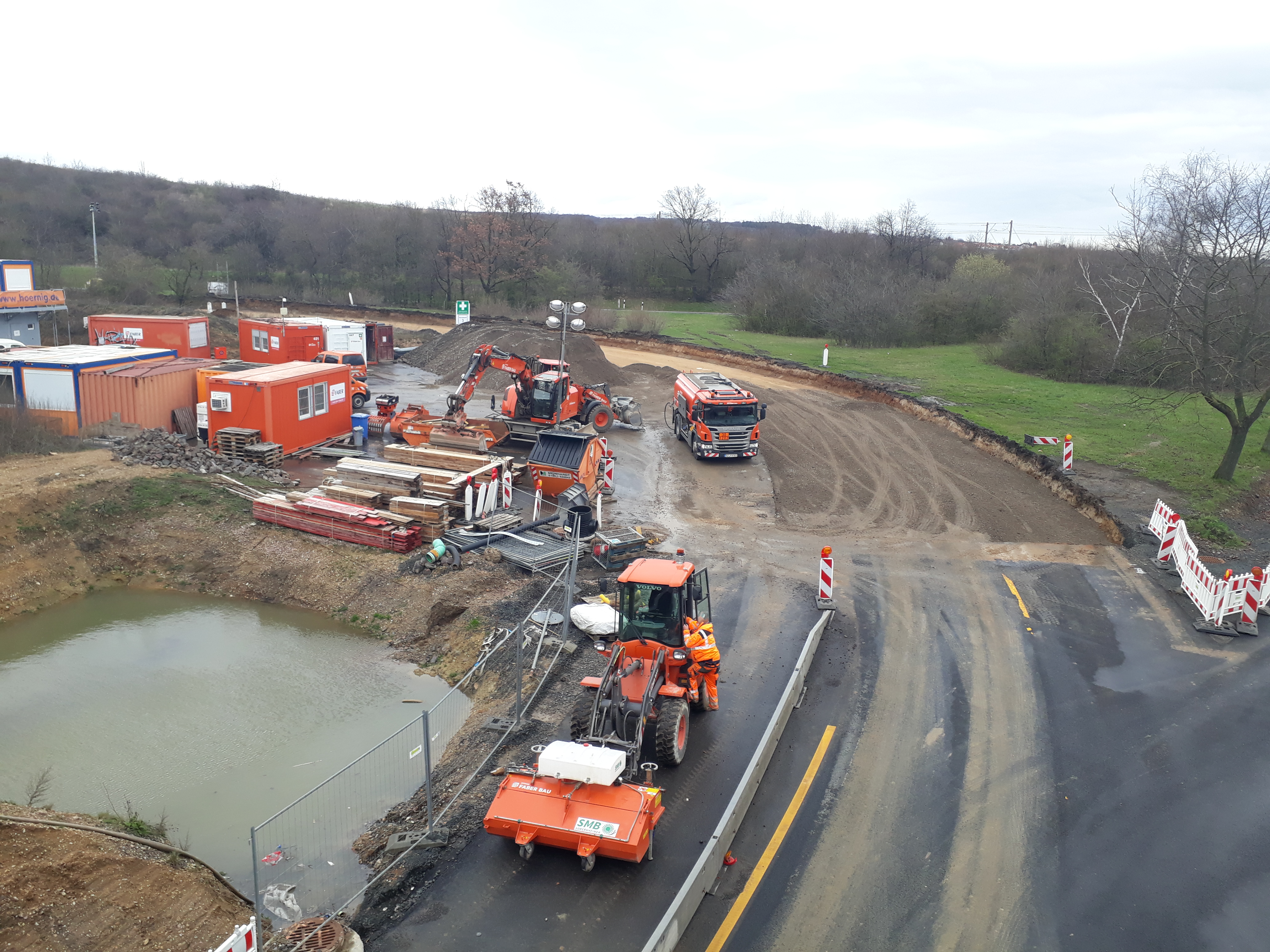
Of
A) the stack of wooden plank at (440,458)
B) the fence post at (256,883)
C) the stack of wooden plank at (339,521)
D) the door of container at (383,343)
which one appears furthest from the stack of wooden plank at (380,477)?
the door of container at (383,343)

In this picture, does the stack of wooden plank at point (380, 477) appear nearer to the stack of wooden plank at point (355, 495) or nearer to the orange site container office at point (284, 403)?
the stack of wooden plank at point (355, 495)

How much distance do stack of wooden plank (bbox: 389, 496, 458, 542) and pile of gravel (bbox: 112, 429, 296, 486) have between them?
5.06m

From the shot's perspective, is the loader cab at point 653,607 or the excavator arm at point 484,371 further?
the excavator arm at point 484,371

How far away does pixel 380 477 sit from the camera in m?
21.3

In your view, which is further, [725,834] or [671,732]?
[671,732]

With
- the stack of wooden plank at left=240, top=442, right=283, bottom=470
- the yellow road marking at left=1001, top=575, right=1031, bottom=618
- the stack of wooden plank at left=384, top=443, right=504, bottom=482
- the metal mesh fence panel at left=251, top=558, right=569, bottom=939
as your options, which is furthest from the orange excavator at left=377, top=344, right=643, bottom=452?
the yellow road marking at left=1001, top=575, right=1031, bottom=618

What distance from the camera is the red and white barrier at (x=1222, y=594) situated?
52.5 feet

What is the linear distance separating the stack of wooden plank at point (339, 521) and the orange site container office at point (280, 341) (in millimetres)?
22448

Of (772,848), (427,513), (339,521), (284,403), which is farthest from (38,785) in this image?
(284,403)

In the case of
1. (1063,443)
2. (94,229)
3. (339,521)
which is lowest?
(339,521)

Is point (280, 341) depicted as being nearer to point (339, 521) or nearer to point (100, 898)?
point (339, 521)

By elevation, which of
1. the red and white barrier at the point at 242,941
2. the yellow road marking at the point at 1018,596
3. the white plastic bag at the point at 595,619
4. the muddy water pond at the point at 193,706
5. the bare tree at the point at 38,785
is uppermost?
Result: the red and white barrier at the point at 242,941

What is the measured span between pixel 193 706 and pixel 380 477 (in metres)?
8.18

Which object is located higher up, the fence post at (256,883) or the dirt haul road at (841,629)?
the fence post at (256,883)
